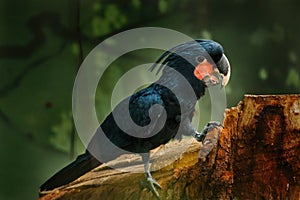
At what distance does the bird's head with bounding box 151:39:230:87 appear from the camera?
1036 mm

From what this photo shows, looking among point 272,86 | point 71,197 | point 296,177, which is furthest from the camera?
point 272,86

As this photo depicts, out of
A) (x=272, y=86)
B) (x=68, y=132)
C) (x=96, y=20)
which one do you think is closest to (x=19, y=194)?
(x=68, y=132)

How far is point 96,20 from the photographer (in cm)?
159

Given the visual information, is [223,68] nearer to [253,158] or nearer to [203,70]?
[203,70]

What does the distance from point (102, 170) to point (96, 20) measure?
0.63m

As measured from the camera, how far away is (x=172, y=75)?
1069 mm

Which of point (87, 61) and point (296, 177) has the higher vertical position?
point (87, 61)

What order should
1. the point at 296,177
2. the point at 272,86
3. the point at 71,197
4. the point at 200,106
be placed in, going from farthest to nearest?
the point at 272,86 → the point at 200,106 → the point at 71,197 → the point at 296,177

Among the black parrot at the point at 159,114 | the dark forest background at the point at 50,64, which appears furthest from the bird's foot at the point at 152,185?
the dark forest background at the point at 50,64

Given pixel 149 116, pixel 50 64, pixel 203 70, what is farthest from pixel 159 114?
pixel 50 64

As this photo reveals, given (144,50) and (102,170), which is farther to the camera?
(144,50)

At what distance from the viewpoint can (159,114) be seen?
1031mm

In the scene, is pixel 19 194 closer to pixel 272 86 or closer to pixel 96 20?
pixel 96 20

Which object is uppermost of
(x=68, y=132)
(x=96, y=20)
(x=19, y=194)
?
(x=96, y=20)
